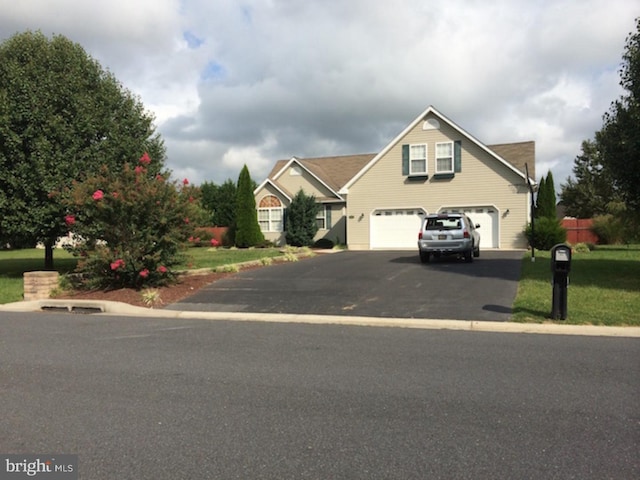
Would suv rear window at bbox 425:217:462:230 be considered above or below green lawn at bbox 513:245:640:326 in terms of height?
above

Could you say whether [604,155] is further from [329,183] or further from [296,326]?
[329,183]

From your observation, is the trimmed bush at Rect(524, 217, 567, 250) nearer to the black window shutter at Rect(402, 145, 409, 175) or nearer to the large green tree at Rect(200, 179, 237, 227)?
the black window shutter at Rect(402, 145, 409, 175)

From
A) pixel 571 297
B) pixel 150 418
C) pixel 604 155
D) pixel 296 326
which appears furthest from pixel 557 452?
pixel 604 155

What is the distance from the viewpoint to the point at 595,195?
45.3m

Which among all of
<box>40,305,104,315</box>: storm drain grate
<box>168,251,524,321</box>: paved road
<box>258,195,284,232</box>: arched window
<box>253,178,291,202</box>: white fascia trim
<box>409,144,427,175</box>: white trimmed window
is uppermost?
<box>409,144,427,175</box>: white trimmed window

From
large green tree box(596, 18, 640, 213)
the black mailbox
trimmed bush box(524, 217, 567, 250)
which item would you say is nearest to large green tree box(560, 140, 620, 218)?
trimmed bush box(524, 217, 567, 250)

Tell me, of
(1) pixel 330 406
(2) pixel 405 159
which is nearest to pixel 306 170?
(2) pixel 405 159

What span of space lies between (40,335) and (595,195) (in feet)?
156

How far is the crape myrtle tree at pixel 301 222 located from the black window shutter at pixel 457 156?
8.29 meters

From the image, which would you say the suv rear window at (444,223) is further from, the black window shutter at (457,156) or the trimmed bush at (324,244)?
the trimmed bush at (324,244)

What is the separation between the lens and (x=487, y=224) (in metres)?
25.5

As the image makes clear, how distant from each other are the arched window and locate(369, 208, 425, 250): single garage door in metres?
6.61

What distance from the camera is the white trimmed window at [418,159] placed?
2675 cm

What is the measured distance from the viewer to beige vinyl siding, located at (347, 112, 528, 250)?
25.0m
